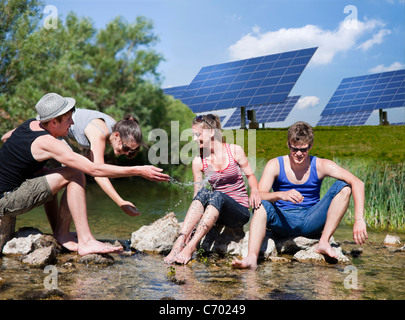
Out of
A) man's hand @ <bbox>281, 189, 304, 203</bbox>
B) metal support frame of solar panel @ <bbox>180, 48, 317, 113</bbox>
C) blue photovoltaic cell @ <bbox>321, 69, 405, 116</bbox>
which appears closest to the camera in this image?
man's hand @ <bbox>281, 189, 304, 203</bbox>

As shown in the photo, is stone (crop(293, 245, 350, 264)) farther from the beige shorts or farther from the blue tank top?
the beige shorts

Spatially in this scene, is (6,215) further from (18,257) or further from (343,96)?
(343,96)

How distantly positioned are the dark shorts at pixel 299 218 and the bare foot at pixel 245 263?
538 millimetres

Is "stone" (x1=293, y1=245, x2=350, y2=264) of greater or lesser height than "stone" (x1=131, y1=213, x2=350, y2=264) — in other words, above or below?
below

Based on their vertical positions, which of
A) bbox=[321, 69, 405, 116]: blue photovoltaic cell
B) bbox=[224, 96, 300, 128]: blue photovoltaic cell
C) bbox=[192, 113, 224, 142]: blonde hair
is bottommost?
bbox=[192, 113, 224, 142]: blonde hair

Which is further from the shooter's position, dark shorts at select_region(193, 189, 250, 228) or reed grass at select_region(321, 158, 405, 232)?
reed grass at select_region(321, 158, 405, 232)

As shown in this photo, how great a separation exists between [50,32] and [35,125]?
615 inches

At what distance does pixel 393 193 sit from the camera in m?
6.80

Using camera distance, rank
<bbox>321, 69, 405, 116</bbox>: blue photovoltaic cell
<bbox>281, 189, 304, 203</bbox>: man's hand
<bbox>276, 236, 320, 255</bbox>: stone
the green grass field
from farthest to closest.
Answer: <bbox>321, 69, 405, 116</bbox>: blue photovoltaic cell < the green grass field < <bbox>276, 236, 320, 255</bbox>: stone < <bbox>281, 189, 304, 203</bbox>: man's hand

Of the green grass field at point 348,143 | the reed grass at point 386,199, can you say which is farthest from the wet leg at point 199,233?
the green grass field at point 348,143

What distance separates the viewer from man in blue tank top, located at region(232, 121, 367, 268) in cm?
398

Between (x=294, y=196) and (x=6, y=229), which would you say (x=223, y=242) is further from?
(x=6, y=229)

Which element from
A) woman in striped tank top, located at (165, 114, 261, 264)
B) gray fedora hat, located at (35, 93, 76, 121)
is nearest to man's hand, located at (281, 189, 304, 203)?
woman in striped tank top, located at (165, 114, 261, 264)

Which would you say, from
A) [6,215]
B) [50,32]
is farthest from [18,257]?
[50,32]
